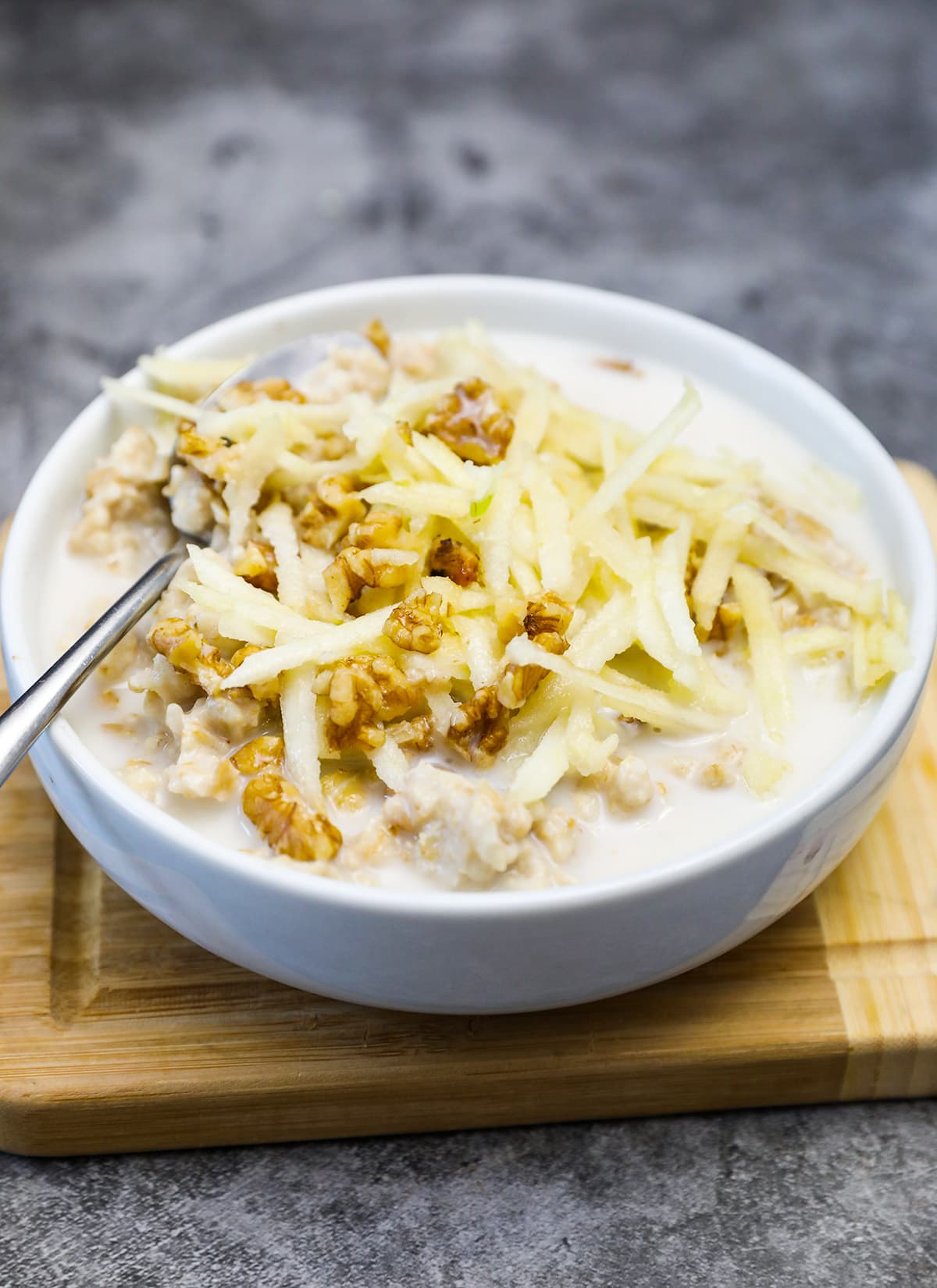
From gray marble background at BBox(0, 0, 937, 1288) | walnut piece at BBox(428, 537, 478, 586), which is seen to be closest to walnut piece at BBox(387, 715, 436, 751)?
walnut piece at BBox(428, 537, 478, 586)

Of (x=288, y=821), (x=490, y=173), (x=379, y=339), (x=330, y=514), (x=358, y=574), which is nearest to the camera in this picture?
(x=288, y=821)

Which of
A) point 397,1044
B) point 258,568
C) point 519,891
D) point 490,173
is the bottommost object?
point 397,1044

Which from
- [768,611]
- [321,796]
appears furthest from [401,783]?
[768,611]

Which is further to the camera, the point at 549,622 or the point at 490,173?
the point at 490,173

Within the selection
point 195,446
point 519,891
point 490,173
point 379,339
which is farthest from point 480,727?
point 490,173

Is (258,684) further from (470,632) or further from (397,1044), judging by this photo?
(397,1044)

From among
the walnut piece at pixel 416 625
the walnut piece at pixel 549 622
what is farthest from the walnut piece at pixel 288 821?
the walnut piece at pixel 549 622

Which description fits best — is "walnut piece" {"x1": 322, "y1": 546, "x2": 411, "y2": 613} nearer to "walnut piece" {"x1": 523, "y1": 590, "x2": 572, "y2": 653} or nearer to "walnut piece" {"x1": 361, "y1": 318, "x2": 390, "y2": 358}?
"walnut piece" {"x1": 523, "y1": 590, "x2": 572, "y2": 653}
